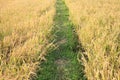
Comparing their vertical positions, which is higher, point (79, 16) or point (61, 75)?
point (79, 16)

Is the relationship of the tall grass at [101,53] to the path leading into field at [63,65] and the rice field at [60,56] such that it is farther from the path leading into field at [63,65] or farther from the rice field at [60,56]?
the path leading into field at [63,65]

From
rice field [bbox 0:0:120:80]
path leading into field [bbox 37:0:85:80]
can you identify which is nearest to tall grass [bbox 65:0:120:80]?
rice field [bbox 0:0:120:80]

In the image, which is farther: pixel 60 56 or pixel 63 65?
pixel 60 56

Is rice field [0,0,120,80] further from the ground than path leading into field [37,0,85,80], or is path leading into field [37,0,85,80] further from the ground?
rice field [0,0,120,80]

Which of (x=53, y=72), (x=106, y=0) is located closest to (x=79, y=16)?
(x=53, y=72)

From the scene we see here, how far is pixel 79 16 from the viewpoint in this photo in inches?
331

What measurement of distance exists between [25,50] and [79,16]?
381 cm

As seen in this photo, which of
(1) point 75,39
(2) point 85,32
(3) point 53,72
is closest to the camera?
(3) point 53,72

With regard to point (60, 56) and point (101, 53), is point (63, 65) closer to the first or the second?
point (60, 56)

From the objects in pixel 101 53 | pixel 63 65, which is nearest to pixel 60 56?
pixel 63 65

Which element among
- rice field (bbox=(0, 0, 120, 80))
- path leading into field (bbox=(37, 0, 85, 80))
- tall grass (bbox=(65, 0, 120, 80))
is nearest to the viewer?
tall grass (bbox=(65, 0, 120, 80))

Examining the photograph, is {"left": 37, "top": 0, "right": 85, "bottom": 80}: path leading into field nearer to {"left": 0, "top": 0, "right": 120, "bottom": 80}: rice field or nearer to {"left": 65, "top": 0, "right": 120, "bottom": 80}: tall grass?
{"left": 0, "top": 0, "right": 120, "bottom": 80}: rice field

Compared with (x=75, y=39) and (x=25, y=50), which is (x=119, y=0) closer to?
(x=75, y=39)

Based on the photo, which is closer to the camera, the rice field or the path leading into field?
the rice field
